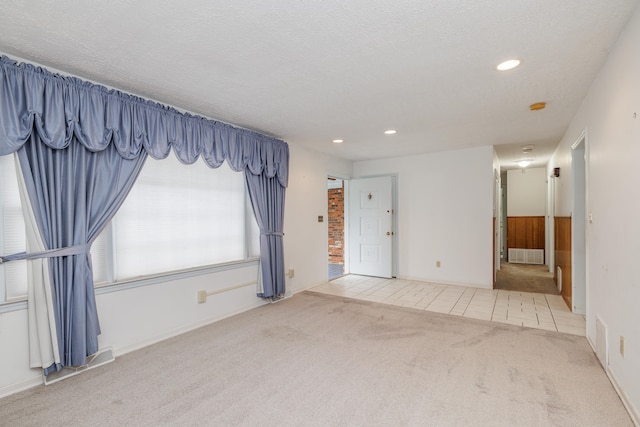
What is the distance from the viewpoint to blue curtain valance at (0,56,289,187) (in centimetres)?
210

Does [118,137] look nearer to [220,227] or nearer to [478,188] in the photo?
[220,227]

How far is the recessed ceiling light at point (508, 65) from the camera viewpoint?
7.36 ft

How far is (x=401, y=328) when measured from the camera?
329 cm

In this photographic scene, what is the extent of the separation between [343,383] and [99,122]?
2.82 m

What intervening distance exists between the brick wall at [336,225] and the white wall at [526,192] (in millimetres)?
4343

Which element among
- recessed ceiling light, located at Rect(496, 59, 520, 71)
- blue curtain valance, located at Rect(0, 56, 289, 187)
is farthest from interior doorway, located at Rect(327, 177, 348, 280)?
recessed ceiling light, located at Rect(496, 59, 520, 71)

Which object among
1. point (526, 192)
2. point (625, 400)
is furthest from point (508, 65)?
point (526, 192)

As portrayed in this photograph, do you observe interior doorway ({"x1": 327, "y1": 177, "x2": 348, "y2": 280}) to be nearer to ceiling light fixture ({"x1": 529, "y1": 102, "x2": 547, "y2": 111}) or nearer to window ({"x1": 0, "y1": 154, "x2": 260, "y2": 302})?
window ({"x1": 0, "y1": 154, "x2": 260, "y2": 302})

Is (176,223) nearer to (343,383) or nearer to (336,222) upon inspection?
(343,383)

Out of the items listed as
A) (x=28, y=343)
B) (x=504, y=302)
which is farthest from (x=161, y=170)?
(x=504, y=302)

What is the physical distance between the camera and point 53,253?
2279 millimetres

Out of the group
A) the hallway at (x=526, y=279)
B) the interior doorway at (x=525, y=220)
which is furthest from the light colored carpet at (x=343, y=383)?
the interior doorway at (x=525, y=220)

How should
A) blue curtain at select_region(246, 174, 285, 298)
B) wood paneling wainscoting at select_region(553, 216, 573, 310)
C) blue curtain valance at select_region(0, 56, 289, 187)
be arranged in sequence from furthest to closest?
blue curtain at select_region(246, 174, 285, 298) → wood paneling wainscoting at select_region(553, 216, 573, 310) → blue curtain valance at select_region(0, 56, 289, 187)

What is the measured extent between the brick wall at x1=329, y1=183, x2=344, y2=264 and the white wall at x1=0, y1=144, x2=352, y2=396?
8.15 feet
